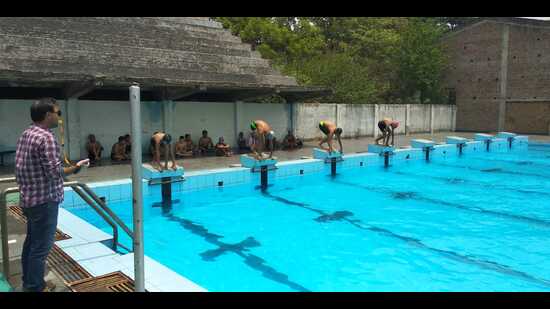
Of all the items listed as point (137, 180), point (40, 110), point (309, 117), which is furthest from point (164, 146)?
point (309, 117)

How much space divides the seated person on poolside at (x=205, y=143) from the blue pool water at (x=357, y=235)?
4.20 meters

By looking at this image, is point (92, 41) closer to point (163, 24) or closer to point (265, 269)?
point (163, 24)

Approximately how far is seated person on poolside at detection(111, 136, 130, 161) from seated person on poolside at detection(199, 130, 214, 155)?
2.75 m

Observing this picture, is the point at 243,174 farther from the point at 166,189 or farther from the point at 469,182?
the point at 469,182

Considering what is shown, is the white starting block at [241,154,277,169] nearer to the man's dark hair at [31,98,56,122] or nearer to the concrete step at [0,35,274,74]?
the concrete step at [0,35,274,74]

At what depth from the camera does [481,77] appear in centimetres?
2744

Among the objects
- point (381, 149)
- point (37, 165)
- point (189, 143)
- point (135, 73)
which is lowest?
point (381, 149)

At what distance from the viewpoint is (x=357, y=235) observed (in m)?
7.19

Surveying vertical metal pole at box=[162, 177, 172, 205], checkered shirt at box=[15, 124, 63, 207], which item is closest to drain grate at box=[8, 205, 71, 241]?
checkered shirt at box=[15, 124, 63, 207]

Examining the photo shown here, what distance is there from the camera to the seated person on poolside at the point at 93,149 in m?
12.5

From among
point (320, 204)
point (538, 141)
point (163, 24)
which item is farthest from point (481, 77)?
point (320, 204)

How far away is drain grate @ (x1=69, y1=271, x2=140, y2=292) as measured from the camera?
3631 mm

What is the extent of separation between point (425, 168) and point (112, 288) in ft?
41.5

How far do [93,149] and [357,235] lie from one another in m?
8.75
